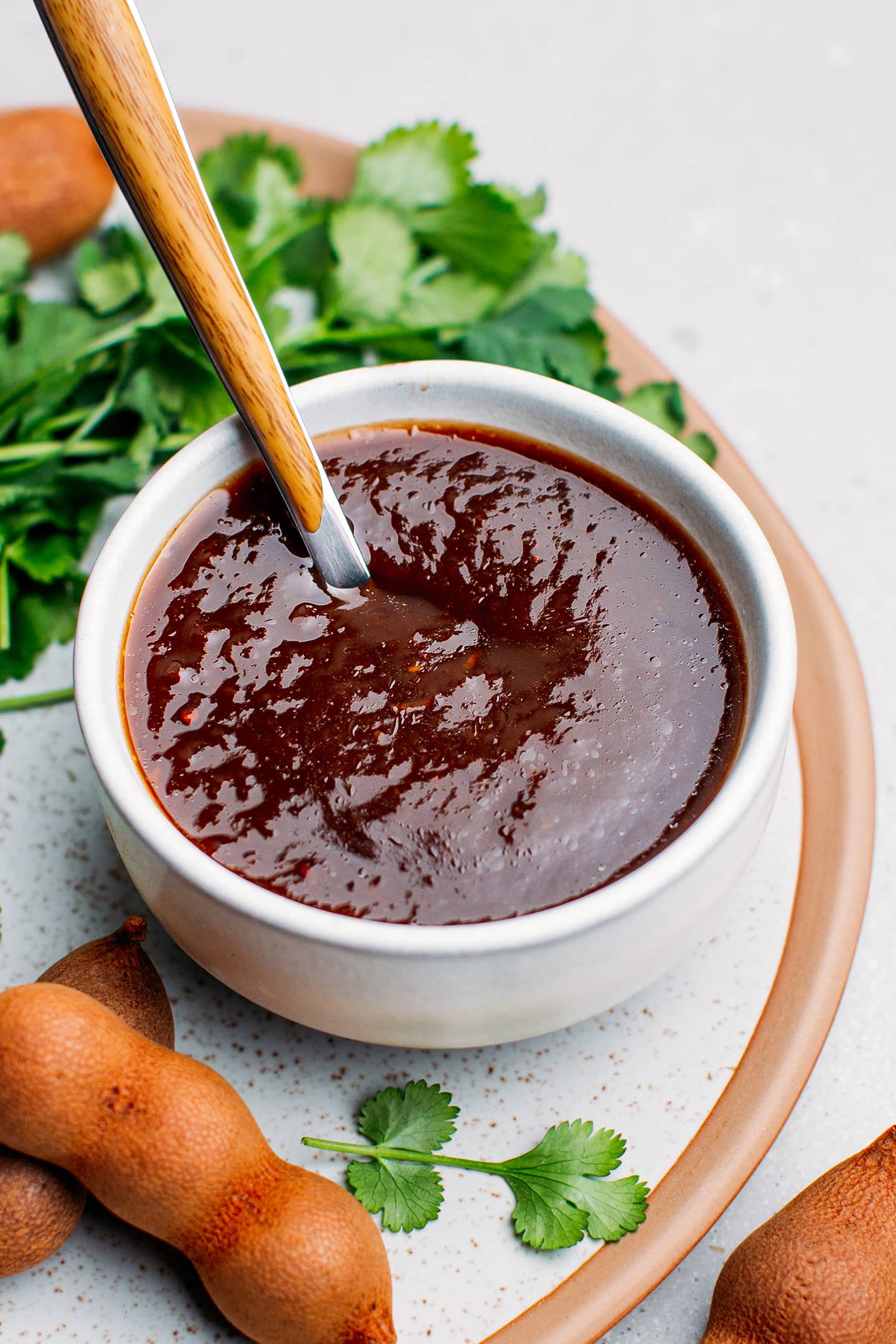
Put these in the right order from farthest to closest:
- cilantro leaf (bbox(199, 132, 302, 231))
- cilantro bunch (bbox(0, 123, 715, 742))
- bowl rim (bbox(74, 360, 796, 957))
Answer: cilantro leaf (bbox(199, 132, 302, 231)), cilantro bunch (bbox(0, 123, 715, 742)), bowl rim (bbox(74, 360, 796, 957))

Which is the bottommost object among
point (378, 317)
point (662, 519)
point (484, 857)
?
point (484, 857)

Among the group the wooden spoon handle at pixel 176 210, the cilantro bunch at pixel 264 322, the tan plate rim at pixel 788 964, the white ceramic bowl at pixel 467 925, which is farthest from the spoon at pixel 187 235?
the tan plate rim at pixel 788 964

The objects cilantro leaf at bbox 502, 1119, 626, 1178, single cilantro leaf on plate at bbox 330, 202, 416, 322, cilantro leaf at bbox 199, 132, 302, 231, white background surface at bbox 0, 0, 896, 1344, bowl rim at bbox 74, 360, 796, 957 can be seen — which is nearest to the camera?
bowl rim at bbox 74, 360, 796, 957

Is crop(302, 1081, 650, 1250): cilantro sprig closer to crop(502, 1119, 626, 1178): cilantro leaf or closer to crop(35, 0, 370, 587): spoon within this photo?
crop(502, 1119, 626, 1178): cilantro leaf

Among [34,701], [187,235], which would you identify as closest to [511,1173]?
[34,701]

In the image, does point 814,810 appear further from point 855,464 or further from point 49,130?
point 49,130

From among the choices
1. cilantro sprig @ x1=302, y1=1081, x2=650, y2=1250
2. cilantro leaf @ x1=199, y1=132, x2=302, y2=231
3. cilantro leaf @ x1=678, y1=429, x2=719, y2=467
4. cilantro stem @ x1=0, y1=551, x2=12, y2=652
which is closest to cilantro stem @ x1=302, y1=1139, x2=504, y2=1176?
cilantro sprig @ x1=302, y1=1081, x2=650, y2=1250

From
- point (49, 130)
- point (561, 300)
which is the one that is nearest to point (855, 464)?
point (561, 300)
